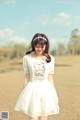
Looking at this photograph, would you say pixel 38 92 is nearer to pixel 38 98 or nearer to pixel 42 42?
pixel 38 98

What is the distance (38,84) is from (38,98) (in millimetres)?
95

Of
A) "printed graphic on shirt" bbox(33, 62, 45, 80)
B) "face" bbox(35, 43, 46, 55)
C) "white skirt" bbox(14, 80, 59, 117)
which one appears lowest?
"white skirt" bbox(14, 80, 59, 117)

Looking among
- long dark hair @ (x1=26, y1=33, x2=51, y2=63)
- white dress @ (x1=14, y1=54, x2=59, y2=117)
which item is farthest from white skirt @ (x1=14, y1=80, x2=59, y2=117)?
long dark hair @ (x1=26, y1=33, x2=51, y2=63)

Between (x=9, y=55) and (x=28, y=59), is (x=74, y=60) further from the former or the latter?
(x=28, y=59)

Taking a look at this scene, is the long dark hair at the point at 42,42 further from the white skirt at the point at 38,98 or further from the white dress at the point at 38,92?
the white skirt at the point at 38,98

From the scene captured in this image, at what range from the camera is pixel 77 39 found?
14477mm

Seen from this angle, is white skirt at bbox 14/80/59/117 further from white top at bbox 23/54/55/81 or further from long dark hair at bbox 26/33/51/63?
long dark hair at bbox 26/33/51/63

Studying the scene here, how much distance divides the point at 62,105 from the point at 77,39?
10.5m

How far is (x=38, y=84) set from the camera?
2082mm

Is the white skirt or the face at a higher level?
the face

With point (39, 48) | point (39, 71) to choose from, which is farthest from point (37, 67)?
point (39, 48)

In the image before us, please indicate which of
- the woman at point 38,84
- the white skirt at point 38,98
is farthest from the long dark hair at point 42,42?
the white skirt at point 38,98

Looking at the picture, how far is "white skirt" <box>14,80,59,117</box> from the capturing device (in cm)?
207

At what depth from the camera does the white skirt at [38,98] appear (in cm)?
207
